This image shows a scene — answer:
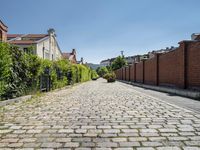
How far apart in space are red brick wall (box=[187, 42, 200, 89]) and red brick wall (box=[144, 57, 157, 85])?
6.56 metres

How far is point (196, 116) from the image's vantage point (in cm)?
598

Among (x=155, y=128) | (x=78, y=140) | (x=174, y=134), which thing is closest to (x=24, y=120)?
(x=78, y=140)

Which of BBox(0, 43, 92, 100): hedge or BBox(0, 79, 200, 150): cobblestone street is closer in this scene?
BBox(0, 79, 200, 150): cobblestone street

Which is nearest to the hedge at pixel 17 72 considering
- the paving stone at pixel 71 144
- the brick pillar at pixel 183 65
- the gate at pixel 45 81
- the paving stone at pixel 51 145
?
the gate at pixel 45 81

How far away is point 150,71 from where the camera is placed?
67.6 feet

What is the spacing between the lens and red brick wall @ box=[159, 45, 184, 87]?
512 inches

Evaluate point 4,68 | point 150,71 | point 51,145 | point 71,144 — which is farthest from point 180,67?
point 51,145

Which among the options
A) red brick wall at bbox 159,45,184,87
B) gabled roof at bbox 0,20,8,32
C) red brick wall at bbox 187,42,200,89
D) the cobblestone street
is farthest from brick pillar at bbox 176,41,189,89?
gabled roof at bbox 0,20,8,32

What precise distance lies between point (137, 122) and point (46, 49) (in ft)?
114

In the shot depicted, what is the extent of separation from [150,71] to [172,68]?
19.9ft

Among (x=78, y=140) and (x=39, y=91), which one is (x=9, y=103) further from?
(x=78, y=140)

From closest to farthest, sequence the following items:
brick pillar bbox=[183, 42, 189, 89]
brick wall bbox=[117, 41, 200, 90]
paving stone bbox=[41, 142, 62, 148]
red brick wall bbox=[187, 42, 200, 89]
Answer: paving stone bbox=[41, 142, 62, 148] < red brick wall bbox=[187, 42, 200, 89] < brick wall bbox=[117, 41, 200, 90] < brick pillar bbox=[183, 42, 189, 89]

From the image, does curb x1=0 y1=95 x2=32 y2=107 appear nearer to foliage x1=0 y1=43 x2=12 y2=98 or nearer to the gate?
foliage x1=0 y1=43 x2=12 y2=98

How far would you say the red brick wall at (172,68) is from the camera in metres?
13.0
